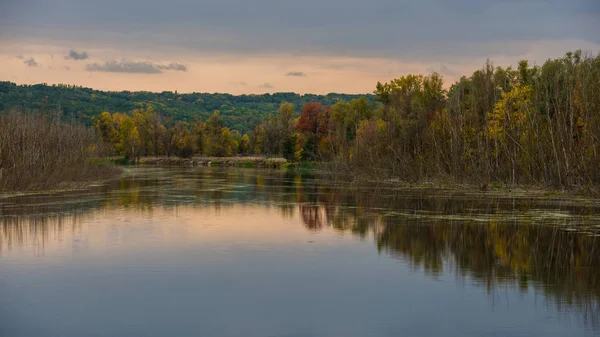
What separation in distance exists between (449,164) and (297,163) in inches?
2330

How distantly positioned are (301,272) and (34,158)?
27.9 m

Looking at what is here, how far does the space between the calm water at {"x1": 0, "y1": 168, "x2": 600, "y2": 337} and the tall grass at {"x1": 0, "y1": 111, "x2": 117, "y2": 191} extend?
24.9ft

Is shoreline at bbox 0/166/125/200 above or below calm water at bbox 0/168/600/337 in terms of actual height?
above

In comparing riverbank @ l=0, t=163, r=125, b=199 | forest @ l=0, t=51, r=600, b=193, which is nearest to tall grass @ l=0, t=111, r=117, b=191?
riverbank @ l=0, t=163, r=125, b=199

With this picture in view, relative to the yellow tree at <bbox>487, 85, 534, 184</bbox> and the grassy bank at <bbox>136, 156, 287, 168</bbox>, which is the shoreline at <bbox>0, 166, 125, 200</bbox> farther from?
the grassy bank at <bbox>136, 156, 287, 168</bbox>

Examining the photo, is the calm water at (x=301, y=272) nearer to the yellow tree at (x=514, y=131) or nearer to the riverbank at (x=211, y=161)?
the yellow tree at (x=514, y=131)

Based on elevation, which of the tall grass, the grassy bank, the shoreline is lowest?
the grassy bank

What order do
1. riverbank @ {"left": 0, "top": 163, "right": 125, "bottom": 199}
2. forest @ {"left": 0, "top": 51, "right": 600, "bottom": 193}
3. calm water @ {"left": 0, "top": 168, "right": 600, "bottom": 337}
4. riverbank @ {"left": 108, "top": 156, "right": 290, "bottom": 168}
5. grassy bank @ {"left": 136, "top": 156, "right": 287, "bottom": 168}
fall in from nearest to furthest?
calm water @ {"left": 0, "top": 168, "right": 600, "bottom": 337}, forest @ {"left": 0, "top": 51, "right": 600, "bottom": 193}, riverbank @ {"left": 0, "top": 163, "right": 125, "bottom": 199}, grassy bank @ {"left": 136, "top": 156, "right": 287, "bottom": 168}, riverbank @ {"left": 108, "top": 156, "right": 290, "bottom": 168}

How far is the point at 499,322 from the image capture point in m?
12.0

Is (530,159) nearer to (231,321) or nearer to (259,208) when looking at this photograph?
(259,208)

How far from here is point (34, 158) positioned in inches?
1560

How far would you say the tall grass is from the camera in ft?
123

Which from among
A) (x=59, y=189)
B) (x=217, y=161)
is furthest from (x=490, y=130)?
(x=217, y=161)

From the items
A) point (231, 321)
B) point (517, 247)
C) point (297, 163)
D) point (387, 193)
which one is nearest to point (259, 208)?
point (387, 193)
